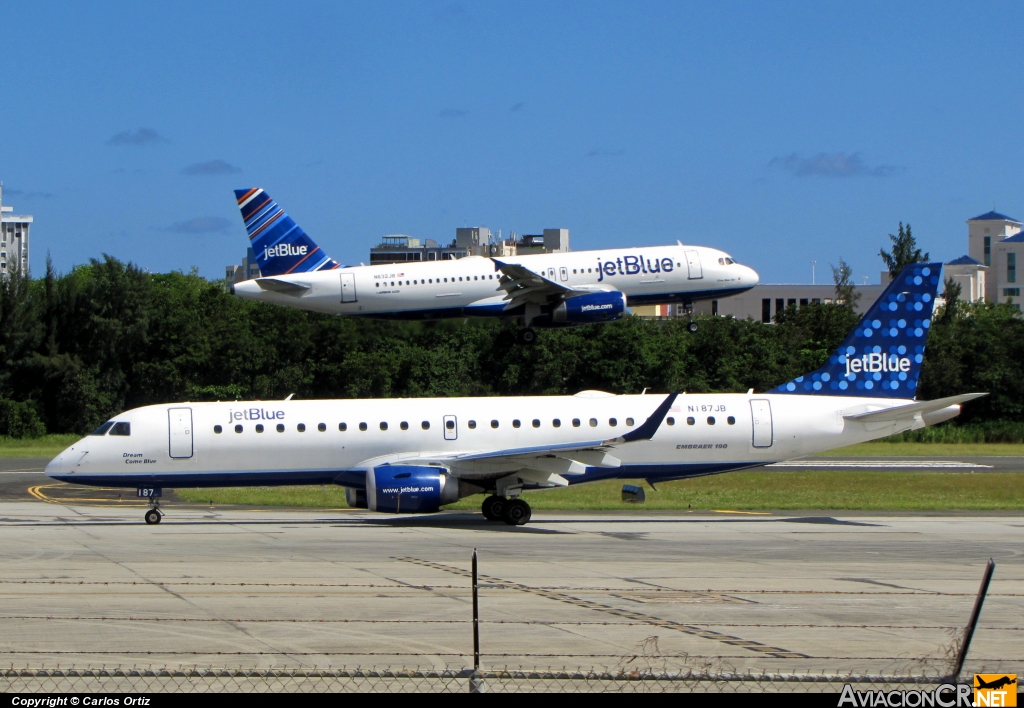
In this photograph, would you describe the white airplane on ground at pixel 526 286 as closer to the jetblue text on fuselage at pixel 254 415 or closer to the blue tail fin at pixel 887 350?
the blue tail fin at pixel 887 350

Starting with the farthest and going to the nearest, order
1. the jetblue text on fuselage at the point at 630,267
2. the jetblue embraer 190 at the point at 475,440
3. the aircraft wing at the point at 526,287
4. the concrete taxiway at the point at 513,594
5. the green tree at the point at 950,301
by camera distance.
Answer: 1. the green tree at the point at 950,301
2. the jetblue text on fuselage at the point at 630,267
3. the aircraft wing at the point at 526,287
4. the jetblue embraer 190 at the point at 475,440
5. the concrete taxiway at the point at 513,594

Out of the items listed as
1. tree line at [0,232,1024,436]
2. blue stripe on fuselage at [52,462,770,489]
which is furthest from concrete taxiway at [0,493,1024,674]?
tree line at [0,232,1024,436]

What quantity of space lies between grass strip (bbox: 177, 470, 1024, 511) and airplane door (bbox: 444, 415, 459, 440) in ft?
17.8

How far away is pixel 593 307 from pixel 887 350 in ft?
45.3

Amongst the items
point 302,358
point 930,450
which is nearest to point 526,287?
point 302,358

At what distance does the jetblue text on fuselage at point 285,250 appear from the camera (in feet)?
167

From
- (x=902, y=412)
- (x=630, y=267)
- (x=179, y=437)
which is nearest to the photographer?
(x=179, y=437)

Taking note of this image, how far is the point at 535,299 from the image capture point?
47062 millimetres

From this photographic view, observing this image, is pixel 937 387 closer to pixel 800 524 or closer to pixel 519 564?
pixel 800 524

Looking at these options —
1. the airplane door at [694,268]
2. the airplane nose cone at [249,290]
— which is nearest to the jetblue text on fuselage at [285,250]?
the airplane nose cone at [249,290]

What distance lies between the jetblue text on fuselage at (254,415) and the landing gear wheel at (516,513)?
246 inches

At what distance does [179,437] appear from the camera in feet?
100

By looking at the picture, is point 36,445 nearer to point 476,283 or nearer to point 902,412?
point 476,283

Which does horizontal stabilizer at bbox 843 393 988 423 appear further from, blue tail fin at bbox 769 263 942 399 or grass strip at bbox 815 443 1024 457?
grass strip at bbox 815 443 1024 457
